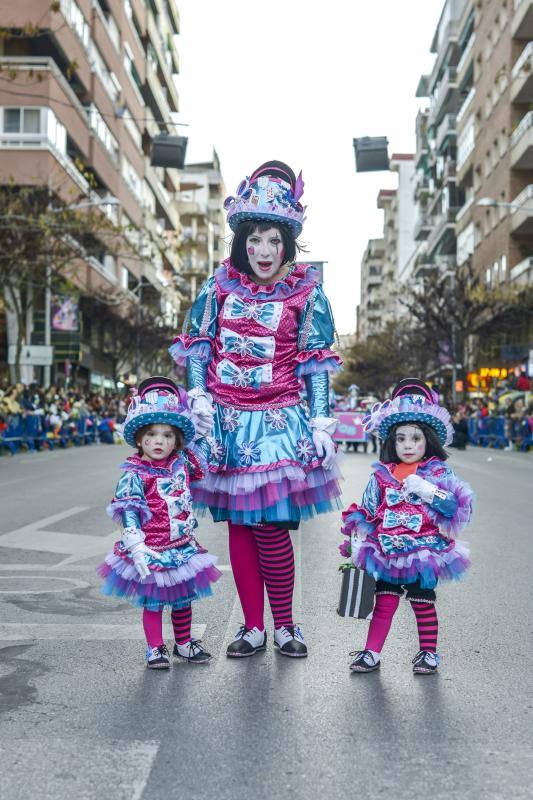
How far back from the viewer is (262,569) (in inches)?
200

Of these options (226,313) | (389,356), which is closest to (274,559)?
(226,313)

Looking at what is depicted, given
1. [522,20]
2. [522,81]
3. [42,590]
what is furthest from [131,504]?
[522,20]

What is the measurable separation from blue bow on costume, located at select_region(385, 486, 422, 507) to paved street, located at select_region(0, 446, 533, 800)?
713 mm

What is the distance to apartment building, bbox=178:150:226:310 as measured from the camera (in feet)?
373

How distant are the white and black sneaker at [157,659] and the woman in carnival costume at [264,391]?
0.36m

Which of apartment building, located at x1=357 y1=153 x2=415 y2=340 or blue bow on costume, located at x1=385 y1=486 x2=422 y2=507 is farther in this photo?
apartment building, located at x1=357 y1=153 x2=415 y2=340

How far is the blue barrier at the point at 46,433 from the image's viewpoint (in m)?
27.8

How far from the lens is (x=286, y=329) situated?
17.1 ft

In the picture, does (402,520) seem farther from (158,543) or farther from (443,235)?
(443,235)

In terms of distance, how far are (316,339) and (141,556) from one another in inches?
54.1

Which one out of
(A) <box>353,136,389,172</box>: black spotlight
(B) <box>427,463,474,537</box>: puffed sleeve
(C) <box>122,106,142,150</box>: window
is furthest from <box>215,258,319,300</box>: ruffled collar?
(C) <box>122,106,142,150</box>: window

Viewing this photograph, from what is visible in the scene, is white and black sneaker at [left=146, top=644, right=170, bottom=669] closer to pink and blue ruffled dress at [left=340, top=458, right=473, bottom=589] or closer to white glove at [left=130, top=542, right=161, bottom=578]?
white glove at [left=130, top=542, right=161, bottom=578]

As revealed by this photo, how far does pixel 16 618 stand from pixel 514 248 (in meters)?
47.3

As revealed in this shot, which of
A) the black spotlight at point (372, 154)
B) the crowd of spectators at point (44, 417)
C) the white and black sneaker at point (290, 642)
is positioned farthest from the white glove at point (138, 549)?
the black spotlight at point (372, 154)
